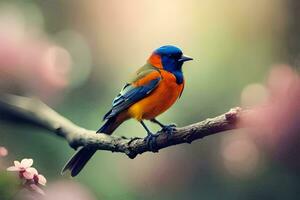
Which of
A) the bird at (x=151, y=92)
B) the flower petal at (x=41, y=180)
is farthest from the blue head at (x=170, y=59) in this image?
the flower petal at (x=41, y=180)

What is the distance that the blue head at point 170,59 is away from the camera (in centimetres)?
142

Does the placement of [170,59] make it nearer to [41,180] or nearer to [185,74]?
[185,74]

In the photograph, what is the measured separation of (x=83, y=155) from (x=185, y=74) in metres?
0.30

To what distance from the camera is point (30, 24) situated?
1.60 meters

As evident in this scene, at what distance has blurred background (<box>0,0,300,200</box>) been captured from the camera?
1513 millimetres

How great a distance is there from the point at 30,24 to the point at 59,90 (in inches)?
7.0

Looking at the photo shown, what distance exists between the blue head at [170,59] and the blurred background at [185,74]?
11 centimetres

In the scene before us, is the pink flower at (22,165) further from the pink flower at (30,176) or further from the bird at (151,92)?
the bird at (151,92)

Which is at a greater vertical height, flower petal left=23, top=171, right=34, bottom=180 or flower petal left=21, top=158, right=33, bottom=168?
flower petal left=21, top=158, right=33, bottom=168

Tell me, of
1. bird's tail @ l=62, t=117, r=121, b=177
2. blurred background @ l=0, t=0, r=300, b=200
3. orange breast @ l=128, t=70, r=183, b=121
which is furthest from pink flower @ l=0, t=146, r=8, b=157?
orange breast @ l=128, t=70, r=183, b=121

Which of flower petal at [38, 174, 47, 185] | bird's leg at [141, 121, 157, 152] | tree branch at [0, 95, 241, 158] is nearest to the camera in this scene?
tree branch at [0, 95, 241, 158]

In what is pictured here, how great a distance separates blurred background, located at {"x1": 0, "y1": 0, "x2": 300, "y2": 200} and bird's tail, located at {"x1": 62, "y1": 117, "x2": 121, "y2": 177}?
0.8 inches

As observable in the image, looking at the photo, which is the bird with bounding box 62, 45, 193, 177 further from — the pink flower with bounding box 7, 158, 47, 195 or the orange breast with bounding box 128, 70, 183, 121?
the pink flower with bounding box 7, 158, 47, 195

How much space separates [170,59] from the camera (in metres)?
1.43
